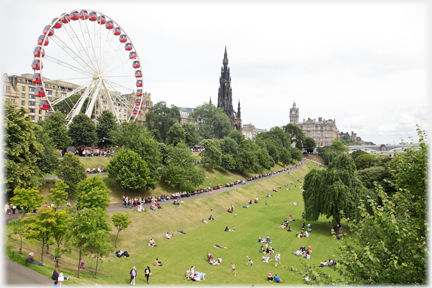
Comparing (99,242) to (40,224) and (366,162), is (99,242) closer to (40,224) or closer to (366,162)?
(40,224)

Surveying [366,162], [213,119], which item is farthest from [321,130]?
[366,162]

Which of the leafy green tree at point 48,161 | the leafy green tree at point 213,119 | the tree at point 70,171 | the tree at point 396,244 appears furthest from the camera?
the leafy green tree at point 213,119

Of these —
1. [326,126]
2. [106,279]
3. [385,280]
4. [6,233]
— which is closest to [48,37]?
[6,233]

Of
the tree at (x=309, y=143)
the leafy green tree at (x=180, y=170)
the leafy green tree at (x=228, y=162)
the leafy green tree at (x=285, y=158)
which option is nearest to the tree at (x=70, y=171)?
the leafy green tree at (x=180, y=170)

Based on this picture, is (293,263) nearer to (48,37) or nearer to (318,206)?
(318,206)

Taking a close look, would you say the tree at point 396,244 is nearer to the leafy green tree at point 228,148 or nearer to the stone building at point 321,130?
the leafy green tree at point 228,148
